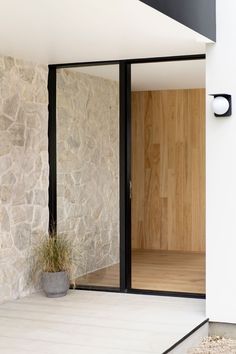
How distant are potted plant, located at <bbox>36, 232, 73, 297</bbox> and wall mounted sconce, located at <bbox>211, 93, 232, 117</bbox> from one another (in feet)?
6.47

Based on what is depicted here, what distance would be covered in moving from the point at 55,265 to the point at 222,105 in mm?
2202

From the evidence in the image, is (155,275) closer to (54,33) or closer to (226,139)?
(226,139)

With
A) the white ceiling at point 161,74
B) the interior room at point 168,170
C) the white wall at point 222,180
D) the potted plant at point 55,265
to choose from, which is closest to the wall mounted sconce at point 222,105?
the white wall at point 222,180

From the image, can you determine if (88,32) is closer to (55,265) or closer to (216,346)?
(55,265)

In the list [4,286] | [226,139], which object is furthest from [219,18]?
[4,286]

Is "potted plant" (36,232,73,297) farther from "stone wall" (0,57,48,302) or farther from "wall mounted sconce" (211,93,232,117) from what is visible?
"wall mounted sconce" (211,93,232,117)

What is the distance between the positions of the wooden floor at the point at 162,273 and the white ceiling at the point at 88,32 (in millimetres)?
2175

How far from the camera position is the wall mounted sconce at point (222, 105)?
5352 mm

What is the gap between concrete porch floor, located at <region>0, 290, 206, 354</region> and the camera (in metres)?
4.54

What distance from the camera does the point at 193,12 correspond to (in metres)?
4.96

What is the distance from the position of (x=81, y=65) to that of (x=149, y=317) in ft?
8.57

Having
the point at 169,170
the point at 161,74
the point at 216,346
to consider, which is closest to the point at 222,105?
the point at 216,346

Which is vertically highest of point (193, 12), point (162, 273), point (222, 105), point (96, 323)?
point (193, 12)

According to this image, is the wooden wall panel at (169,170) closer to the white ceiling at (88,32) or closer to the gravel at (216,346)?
the white ceiling at (88,32)
